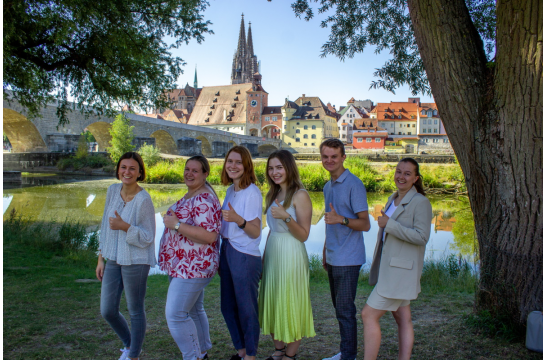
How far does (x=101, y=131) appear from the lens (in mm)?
30250

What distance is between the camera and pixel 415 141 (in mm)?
55750

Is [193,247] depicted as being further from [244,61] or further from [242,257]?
[244,61]

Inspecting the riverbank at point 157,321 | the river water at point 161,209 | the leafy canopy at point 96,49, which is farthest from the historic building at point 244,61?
the riverbank at point 157,321

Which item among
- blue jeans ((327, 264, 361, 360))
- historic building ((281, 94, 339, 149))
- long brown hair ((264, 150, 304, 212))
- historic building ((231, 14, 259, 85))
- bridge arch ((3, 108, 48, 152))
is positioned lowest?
blue jeans ((327, 264, 361, 360))

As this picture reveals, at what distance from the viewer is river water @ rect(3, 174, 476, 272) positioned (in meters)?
8.42

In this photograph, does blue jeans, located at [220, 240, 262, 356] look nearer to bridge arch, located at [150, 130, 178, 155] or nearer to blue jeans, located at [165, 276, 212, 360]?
blue jeans, located at [165, 276, 212, 360]

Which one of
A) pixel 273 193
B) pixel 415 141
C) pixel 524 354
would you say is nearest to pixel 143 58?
pixel 273 193

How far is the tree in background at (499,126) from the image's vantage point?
2.71m

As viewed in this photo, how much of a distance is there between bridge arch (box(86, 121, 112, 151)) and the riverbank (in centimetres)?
2465

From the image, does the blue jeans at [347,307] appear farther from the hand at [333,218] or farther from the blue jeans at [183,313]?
the blue jeans at [183,313]

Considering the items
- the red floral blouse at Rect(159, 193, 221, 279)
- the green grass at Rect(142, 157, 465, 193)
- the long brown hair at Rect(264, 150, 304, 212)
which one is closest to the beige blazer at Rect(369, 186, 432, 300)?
the long brown hair at Rect(264, 150, 304, 212)

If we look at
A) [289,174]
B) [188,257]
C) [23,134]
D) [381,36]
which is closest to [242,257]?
[188,257]

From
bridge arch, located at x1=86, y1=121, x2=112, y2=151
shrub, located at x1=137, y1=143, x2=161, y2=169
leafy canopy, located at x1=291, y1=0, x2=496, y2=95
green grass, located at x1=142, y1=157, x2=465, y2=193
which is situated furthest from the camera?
bridge arch, located at x1=86, y1=121, x2=112, y2=151

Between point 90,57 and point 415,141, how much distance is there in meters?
53.6
